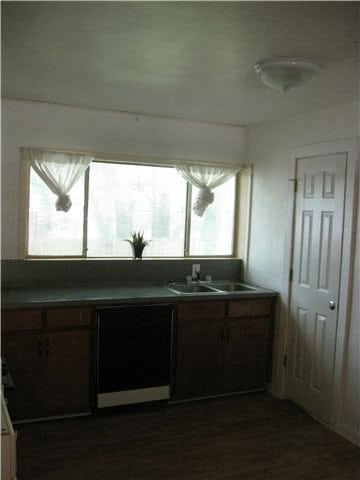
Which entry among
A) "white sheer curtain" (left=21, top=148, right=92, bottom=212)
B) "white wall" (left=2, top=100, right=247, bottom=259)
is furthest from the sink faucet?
"white sheer curtain" (left=21, top=148, right=92, bottom=212)

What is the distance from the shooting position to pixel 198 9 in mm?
1841

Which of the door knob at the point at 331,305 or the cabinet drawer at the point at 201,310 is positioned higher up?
the door knob at the point at 331,305

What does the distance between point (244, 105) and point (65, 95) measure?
136 centimetres

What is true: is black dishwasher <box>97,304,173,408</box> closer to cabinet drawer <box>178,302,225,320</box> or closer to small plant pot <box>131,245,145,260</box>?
cabinet drawer <box>178,302,225,320</box>

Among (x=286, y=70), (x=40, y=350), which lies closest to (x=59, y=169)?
(x=40, y=350)

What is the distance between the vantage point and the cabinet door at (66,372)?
330cm

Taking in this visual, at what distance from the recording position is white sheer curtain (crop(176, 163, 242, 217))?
13.9 feet

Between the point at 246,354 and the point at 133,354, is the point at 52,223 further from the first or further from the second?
the point at 246,354

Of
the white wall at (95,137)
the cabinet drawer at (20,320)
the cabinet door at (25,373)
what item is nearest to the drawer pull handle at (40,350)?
the cabinet door at (25,373)

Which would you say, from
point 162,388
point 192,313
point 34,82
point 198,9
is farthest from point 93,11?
point 162,388

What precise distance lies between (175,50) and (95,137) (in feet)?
5.75

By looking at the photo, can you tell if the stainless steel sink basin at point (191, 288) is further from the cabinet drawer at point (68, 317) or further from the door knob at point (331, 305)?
the door knob at point (331, 305)

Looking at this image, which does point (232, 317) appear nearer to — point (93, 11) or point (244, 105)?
point (244, 105)

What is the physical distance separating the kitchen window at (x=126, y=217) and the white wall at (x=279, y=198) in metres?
0.36
